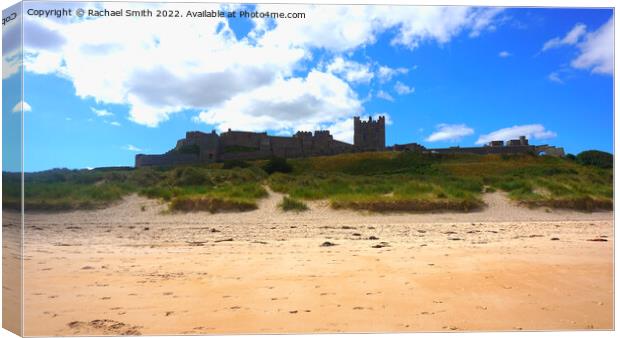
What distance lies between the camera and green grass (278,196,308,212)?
11016 millimetres

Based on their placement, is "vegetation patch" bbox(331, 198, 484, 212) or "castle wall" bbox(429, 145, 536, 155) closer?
"castle wall" bbox(429, 145, 536, 155)

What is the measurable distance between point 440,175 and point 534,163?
7.76 ft

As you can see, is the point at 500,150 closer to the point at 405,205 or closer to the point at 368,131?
the point at 405,205

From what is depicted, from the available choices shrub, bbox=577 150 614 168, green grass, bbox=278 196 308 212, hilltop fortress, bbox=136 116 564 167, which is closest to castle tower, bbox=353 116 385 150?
hilltop fortress, bbox=136 116 564 167

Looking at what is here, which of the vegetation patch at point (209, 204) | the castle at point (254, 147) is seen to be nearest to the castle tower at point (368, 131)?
the castle at point (254, 147)

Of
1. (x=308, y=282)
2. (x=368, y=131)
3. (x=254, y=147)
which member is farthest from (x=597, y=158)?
(x=254, y=147)

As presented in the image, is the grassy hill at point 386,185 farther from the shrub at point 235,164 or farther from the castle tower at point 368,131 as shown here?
the castle tower at point 368,131

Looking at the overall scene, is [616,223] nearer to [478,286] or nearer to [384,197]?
[478,286]

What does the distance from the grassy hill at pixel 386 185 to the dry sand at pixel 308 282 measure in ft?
6.94

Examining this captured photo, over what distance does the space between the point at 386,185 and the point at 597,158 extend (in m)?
5.96

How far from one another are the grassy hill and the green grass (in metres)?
0.27

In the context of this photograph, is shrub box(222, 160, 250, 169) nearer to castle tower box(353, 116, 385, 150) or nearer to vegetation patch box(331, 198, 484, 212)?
vegetation patch box(331, 198, 484, 212)

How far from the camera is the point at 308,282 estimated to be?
4.86m

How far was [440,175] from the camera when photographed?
12.5 m
